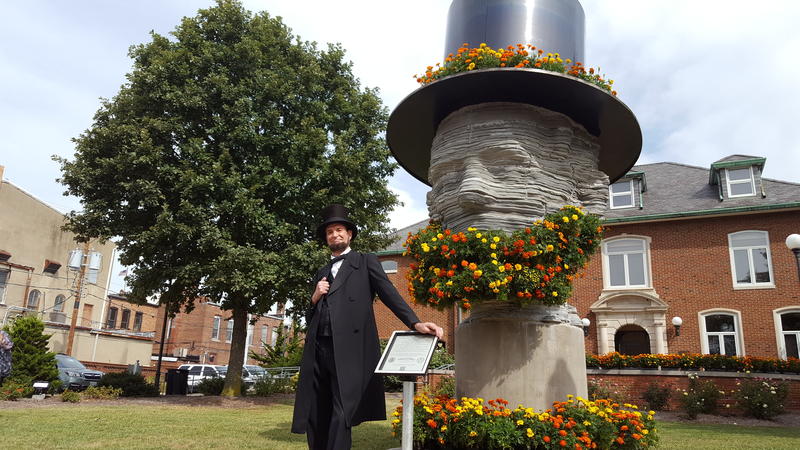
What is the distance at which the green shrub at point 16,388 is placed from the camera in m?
13.9

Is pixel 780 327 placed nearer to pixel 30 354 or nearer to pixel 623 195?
pixel 623 195

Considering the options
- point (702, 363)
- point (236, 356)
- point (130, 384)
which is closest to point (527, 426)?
point (236, 356)

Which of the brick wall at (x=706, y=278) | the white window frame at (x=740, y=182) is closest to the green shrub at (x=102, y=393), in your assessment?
the brick wall at (x=706, y=278)

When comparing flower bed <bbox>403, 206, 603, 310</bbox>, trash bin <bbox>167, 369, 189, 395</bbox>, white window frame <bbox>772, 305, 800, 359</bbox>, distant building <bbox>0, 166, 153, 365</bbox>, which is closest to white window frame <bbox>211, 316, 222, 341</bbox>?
distant building <bbox>0, 166, 153, 365</bbox>

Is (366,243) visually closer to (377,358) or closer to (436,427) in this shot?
(436,427)

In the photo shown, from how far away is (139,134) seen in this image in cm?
1412

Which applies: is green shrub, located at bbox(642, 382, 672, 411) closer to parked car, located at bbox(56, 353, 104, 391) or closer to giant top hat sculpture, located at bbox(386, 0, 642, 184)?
giant top hat sculpture, located at bbox(386, 0, 642, 184)

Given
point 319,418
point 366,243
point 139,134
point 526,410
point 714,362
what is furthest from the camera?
point 714,362

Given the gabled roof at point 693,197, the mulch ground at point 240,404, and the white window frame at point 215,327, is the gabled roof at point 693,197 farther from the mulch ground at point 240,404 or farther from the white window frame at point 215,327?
the white window frame at point 215,327

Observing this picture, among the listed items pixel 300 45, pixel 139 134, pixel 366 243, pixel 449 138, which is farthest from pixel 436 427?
pixel 300 45

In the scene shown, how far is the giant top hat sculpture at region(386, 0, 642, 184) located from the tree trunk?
9.92 metres

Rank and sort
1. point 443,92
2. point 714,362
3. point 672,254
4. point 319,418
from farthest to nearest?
point 672,254 → point 714,362 → point 443,92 → point 319,418

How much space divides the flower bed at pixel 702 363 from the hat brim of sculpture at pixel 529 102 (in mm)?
12306

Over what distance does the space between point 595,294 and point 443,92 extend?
1824cm
